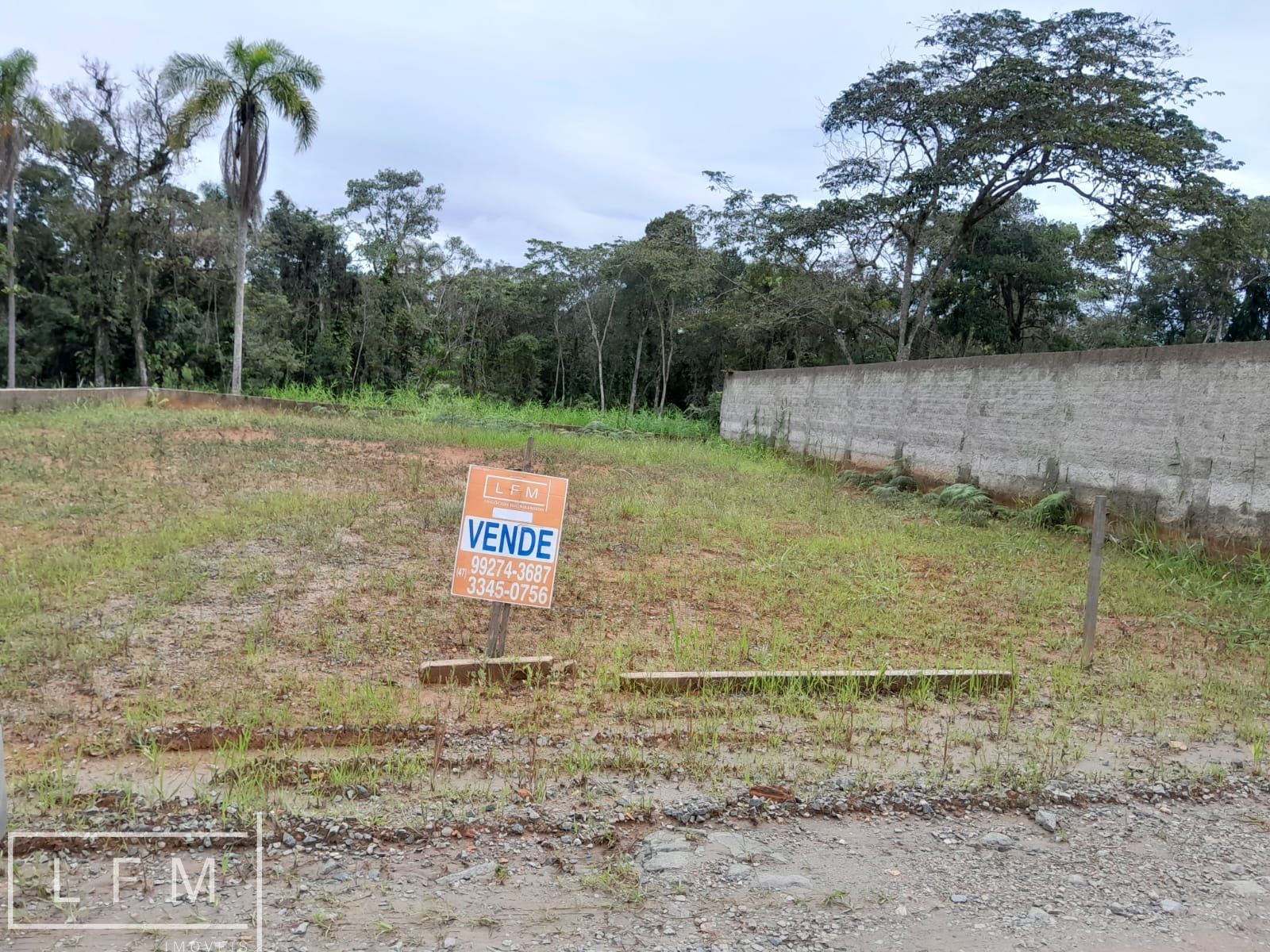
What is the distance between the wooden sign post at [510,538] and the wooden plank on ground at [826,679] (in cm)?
70

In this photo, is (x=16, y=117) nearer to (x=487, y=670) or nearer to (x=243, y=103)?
(x=243, y=103)

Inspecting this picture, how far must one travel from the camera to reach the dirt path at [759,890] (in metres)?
2.28

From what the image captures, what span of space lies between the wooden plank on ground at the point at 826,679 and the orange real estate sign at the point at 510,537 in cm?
70

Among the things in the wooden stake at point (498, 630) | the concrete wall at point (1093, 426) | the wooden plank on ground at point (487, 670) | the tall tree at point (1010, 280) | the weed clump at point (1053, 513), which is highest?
the tall tree at point (1010, 280)

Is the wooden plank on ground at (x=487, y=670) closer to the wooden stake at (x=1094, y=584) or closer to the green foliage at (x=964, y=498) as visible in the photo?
the wooden stake at (x=1094, y=584)

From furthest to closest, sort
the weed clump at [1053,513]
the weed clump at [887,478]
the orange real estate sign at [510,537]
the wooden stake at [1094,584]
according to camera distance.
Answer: the weed clump at [887,478]
the weed clump at [1053,513]
the wooden stake at [1094,584]
the orange real estate sign at [510,537]

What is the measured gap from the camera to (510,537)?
414 cm

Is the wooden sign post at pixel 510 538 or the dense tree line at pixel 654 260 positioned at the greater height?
the dense tree line at pixel 654 260

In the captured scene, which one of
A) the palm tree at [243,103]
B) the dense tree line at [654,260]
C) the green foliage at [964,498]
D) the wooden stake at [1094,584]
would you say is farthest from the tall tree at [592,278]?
the wooden stake at [1094,584]

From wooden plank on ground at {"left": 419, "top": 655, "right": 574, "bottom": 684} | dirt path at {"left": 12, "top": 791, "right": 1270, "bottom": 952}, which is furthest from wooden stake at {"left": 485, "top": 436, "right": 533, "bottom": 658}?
dirt path at {"left": 12, "top": 791, "right": 1270, "bottom": 952}

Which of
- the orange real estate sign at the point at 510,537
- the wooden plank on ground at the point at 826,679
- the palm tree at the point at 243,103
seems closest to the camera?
the orange real estate sign at the point at 510,537

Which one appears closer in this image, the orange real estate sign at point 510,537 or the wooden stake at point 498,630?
the orange real estate sign at point 510,537

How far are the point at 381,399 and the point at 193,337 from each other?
29.9 ft

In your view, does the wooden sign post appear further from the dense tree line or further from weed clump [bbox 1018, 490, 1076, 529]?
the dense tree line
